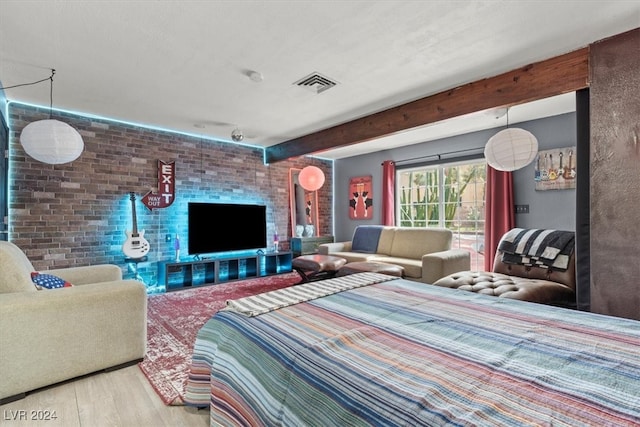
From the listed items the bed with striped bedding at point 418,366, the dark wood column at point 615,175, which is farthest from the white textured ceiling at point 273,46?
the bed with striped bedding at point 418,366

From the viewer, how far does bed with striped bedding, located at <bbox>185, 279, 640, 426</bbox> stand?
74 cm

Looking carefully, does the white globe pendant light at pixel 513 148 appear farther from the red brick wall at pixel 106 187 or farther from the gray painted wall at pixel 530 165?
the red brick wall at pixel 106 187

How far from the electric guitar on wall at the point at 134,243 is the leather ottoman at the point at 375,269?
2.58 meters

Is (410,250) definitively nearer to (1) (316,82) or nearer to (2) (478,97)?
(2) (478,97)

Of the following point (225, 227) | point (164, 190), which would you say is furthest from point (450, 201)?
point (164, 190)

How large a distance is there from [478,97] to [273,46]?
6.21ft

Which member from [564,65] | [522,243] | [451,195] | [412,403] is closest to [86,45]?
[412,403]

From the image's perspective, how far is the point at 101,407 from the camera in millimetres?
1659

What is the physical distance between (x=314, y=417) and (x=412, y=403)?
287 millimetres

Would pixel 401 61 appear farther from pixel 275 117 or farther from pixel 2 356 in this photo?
pixel 2 356

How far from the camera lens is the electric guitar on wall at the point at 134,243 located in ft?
12.6

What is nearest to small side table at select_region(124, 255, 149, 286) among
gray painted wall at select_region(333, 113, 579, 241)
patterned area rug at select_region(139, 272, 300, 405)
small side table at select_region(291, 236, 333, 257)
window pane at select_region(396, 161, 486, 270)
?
patterned area rug at select_region(139, 272, 300, 405)

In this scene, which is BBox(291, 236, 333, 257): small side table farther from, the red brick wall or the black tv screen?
the red brick wall

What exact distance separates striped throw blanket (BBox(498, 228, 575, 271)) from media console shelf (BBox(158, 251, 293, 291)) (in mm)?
3375
